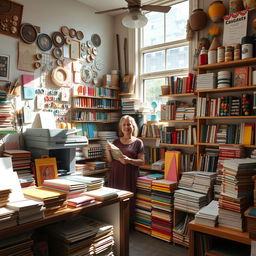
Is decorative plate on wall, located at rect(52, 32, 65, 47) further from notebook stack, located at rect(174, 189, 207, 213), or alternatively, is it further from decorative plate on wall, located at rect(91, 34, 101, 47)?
notebook stack, located at rect(174, 189, 207, 213)

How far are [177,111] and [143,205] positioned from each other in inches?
55.1

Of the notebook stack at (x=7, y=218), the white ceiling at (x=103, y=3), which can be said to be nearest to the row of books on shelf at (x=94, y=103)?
the white ceiling at (x=103, y=3)

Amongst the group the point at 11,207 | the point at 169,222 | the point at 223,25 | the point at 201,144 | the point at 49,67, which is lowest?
the point at 169,222

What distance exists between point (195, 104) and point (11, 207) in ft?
8.98

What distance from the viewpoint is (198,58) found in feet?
11.6

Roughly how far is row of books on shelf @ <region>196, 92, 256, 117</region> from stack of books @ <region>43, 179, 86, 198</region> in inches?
77.8

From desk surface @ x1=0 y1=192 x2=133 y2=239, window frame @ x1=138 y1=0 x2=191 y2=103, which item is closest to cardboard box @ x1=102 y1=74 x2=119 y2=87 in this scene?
window frame @ x1=138 y1=0 x2=191 y2=103

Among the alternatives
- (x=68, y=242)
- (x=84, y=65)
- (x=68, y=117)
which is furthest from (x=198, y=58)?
(x=68, y=242)

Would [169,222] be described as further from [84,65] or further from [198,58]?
[84,65]

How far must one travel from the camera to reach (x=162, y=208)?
3.43 m

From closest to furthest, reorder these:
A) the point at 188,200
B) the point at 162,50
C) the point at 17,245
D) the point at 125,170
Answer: the point at 17,245
the point at 188,200
the point at 125,170
the point at 162,50

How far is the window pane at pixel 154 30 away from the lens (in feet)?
14.2

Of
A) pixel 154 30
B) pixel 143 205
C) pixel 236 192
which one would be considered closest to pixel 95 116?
pixel 143 205

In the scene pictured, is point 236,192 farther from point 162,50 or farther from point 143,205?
point 162,50
